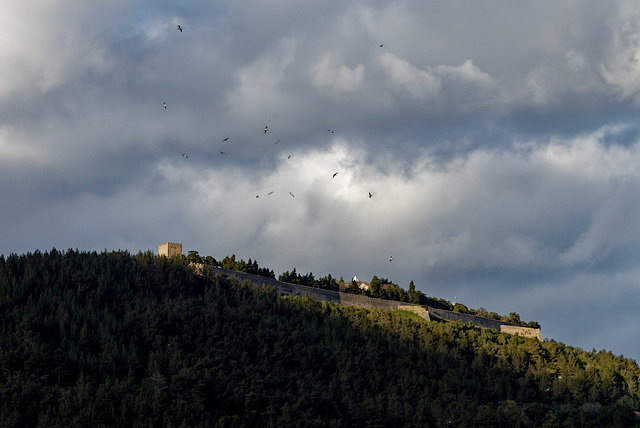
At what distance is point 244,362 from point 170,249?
90.9 feet

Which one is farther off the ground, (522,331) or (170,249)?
(170,249)

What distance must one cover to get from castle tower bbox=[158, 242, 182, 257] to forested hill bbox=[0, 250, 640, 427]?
350cm

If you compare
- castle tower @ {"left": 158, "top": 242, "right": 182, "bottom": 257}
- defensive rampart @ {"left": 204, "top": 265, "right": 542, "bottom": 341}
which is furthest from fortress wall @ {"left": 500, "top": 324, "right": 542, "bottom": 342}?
castle tower @ {"left": 158, "top": 242, "right": 182, "bottom": 257}

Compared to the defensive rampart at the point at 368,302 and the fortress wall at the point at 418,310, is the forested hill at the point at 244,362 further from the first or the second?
the defensive rampart at the point at 368,302

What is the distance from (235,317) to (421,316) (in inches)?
1062

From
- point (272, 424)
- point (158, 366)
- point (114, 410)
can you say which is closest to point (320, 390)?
point (272, 424)

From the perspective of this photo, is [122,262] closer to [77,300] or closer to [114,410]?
[77,300]

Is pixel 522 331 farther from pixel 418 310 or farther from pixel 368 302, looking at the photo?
pixel 368 302

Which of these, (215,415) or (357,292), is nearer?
(215,415)

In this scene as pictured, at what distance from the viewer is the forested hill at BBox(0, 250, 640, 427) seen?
5078 cm

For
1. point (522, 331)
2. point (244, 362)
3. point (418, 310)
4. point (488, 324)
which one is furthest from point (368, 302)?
point (244, 362)

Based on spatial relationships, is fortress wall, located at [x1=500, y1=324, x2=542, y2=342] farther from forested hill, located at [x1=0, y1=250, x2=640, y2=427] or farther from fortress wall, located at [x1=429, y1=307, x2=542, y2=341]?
forested hill, located at [x1=0, y1=250, x2=640, y2=427]

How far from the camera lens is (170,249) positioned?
86625mm

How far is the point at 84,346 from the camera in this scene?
5806 cm
